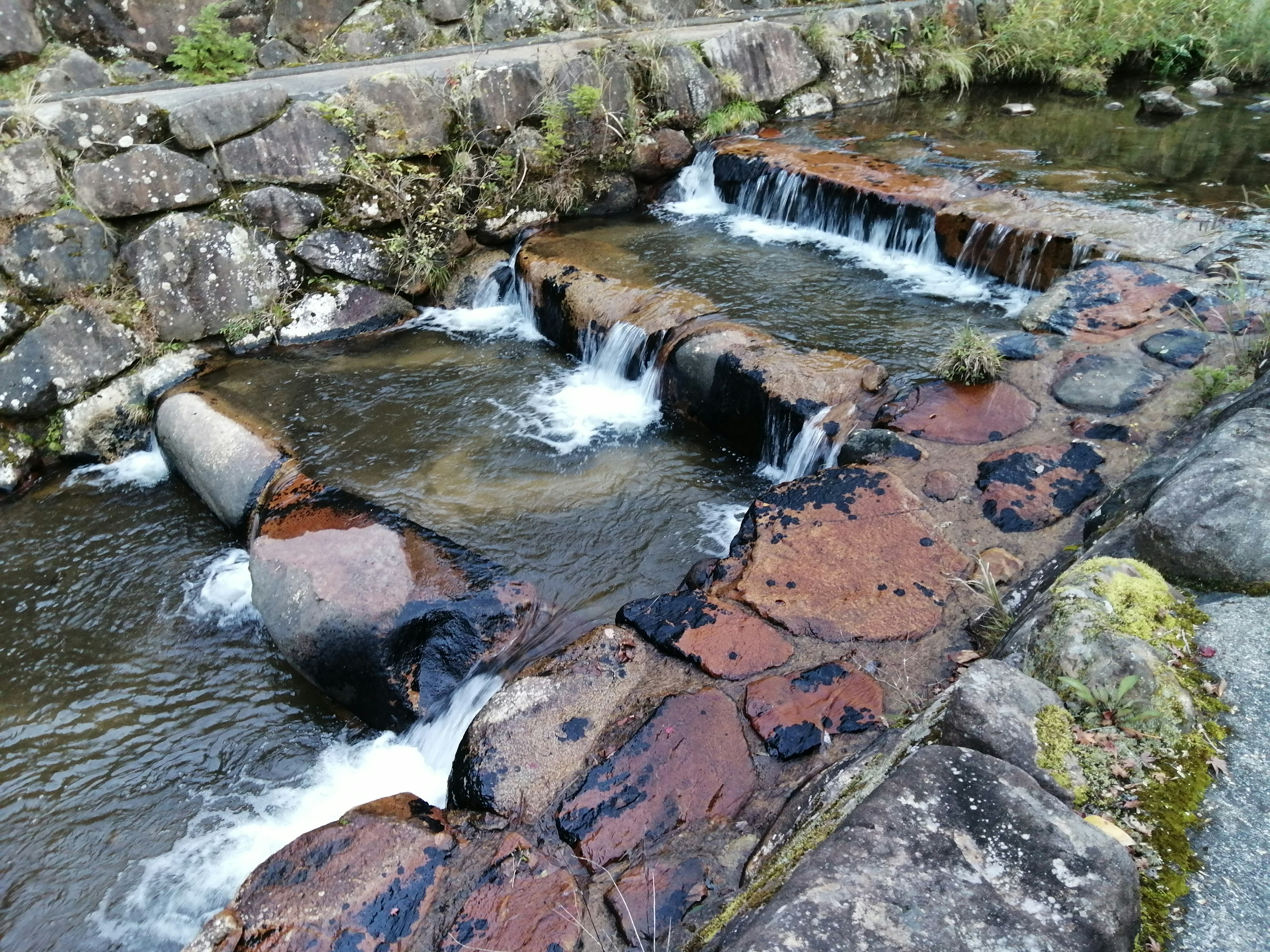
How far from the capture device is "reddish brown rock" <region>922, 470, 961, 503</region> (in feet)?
12.4

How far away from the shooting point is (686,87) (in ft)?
28.4

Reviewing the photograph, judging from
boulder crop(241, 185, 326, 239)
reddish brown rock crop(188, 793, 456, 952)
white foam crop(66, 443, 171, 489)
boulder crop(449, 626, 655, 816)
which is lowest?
white foam crop(66, 443, 171, 489)

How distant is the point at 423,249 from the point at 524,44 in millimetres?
2968

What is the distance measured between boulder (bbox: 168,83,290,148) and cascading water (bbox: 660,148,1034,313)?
12.4ft

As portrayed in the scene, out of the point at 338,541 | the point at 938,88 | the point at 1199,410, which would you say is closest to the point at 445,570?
the point at 338,541

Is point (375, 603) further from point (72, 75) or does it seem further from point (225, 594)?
point (72, 75)

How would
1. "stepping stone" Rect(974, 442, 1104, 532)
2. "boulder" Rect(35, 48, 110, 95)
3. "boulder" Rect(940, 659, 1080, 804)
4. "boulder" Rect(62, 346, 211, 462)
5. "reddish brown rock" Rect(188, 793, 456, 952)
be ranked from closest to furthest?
"boulder" Rect(940, 659, 1080, 804) < "reddish brown rock" Rect(188, 793, 456, 952) < "stepping stone" Rect(974, 442, 1104, 532) < "boulder" Rect(62, 346, 211, 462) < "boulder" Rect(35, 48, 110, 95)

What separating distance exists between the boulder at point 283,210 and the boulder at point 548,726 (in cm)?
532

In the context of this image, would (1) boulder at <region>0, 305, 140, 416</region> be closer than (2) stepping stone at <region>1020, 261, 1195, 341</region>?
No

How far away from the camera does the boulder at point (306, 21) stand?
27.2ft

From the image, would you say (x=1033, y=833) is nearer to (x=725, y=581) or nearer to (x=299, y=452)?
(x=725, y=581)

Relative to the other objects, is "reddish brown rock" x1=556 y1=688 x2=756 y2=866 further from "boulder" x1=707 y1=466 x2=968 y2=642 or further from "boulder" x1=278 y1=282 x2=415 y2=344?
"boulder" x1=278 y1=282 x2=415 y2=344

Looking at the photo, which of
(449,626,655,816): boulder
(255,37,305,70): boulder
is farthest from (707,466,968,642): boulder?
(255,37,305,70): boulder

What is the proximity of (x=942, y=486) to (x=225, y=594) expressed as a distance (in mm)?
3973
